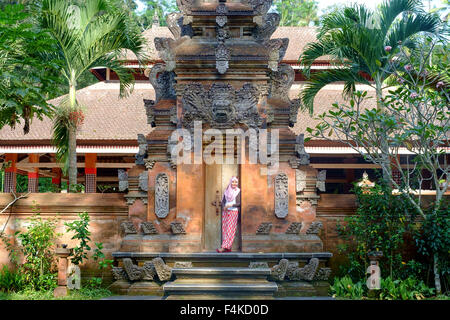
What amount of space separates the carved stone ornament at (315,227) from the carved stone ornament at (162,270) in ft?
9.28

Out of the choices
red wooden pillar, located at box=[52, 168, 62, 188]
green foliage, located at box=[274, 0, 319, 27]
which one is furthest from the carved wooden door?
green foliage, located at box=[274, 0, 319, 27]

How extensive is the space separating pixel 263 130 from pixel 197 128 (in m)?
1.32

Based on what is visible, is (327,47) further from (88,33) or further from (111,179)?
(111,179)

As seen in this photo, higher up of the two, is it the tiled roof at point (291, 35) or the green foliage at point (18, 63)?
the tiled roof at point (291, 35)

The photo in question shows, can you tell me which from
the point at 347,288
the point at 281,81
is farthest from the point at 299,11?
the point at 347,288

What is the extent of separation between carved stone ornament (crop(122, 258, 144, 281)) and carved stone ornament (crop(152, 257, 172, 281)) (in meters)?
0.36

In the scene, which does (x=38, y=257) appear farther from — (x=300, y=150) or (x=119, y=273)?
(x=300, y=150)

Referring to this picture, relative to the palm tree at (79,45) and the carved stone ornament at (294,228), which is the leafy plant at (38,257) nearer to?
the palm tree at (79,45)

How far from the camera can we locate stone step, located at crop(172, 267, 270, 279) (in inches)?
356

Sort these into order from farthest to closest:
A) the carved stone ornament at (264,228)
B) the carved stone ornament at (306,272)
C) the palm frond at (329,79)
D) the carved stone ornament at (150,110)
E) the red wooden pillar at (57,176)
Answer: the red wooden pillar at (57,176) < the palm frond at (329,79) < the carved stone ornament at (150,110) < the carved stone ornament at (264,228) < the carved stone ornament at (306,272)

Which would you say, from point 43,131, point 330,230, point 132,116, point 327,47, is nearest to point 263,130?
point 330,230

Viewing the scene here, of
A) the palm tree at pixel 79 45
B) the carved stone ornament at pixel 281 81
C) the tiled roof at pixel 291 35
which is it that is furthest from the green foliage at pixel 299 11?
the carved stone ornament at pixel 281 81

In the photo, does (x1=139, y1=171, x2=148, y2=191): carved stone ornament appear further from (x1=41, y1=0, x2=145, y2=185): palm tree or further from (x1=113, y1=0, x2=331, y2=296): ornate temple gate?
(x1=41, y1=0, x2=145, y2=185): palm tree

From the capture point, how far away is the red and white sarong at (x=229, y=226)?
32.8 feet
